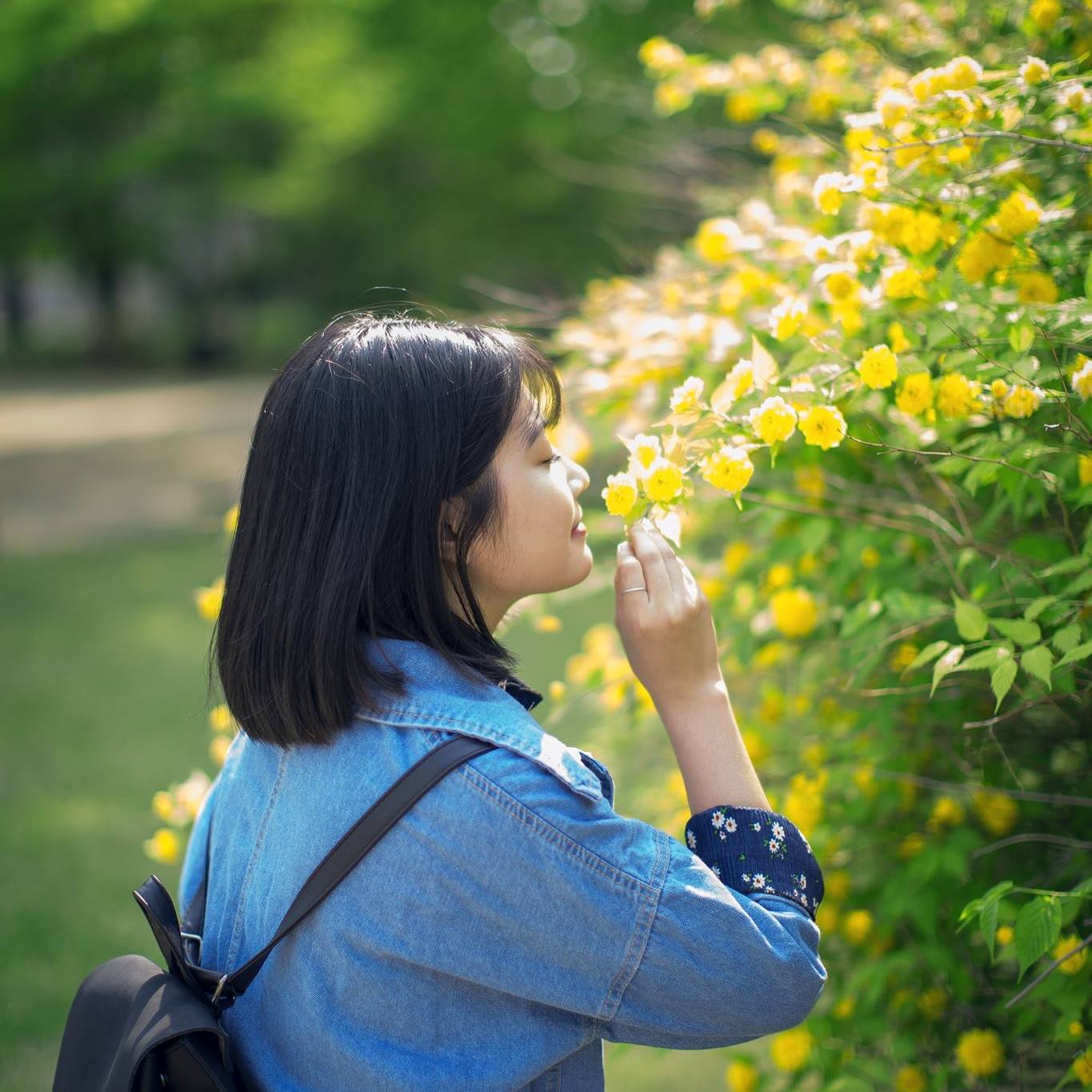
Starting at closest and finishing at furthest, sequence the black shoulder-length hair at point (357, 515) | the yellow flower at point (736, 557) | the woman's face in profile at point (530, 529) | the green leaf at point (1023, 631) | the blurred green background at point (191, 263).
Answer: the black shoulder-length hair at point (357, 515) < the woman's face in profile at point (530, 529) < the green leaf at point (1023, 631) < the yellow flower at point (736, 557) < the blurred green background at point (191, 263)

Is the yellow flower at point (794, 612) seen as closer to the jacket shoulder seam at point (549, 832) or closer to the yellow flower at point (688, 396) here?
the yellow flower at point (688, 396)

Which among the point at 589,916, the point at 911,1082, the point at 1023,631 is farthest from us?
the point at 911,1082

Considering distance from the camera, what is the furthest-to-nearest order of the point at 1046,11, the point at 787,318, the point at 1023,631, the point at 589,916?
the point at 1046,11 < the point at 787,318 < the point at 1023,631 < the point at 589,916

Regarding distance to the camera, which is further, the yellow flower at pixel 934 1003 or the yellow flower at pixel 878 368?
the yellow flower at pixel 934 1003

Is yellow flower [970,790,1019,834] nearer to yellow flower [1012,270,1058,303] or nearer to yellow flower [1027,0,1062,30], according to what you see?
yellow flower [1012,270,1058,303]

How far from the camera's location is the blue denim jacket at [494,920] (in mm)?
1102

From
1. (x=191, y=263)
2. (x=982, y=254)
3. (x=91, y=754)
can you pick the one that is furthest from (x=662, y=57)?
(x=191, y=263)

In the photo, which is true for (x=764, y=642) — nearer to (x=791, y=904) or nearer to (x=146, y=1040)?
(x=791, y=904)

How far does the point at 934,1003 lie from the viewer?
1884 mm

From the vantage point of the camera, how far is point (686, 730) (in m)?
1.33

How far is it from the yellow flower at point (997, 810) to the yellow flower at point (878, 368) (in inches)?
31.8

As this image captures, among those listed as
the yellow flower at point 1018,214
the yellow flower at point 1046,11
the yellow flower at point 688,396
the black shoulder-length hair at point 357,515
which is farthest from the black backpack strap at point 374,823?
the yellow flower at point 1046,11

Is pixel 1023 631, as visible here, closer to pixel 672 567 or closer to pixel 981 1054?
pixel 672 567

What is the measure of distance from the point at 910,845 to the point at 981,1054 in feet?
1.16
